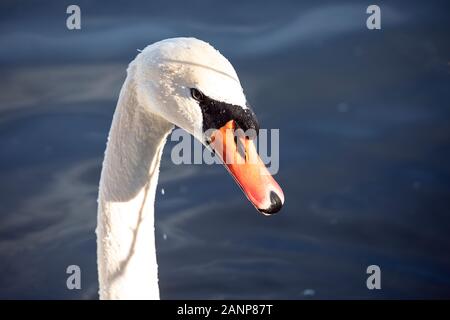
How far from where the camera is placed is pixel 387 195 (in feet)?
24.6

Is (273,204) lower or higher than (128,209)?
lower

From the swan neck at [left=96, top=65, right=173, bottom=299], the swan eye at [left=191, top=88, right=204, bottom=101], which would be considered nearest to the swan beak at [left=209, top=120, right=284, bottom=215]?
the swan eye at [left=191, top=88, right=204, bottom=101]

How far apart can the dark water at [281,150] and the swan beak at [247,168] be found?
9.34ft

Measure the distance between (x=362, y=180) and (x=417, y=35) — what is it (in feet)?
5.70

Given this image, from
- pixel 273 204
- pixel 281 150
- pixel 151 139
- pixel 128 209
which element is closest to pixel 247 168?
pixel 273 204

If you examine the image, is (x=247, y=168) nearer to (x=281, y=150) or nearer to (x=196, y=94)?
(x=196, y=94)

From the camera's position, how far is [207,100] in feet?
13.2

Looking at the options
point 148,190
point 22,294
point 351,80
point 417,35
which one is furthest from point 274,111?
point 148,190

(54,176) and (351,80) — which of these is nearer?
Result: (54,176)

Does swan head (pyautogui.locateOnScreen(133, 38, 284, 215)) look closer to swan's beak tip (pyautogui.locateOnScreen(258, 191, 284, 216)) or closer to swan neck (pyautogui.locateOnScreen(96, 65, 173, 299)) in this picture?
swan's beak tip (pyautogui.locateOnScreen(258, 191, 284, 216))

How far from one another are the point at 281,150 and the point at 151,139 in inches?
130

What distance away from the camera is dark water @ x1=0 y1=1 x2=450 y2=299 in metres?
7.06

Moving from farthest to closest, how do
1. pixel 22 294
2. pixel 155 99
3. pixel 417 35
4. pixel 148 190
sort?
pixel 417 35
pixel 22 294
pixel 148 190
pixel 155 99

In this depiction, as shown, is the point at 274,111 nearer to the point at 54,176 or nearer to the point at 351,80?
the point at 351,80
